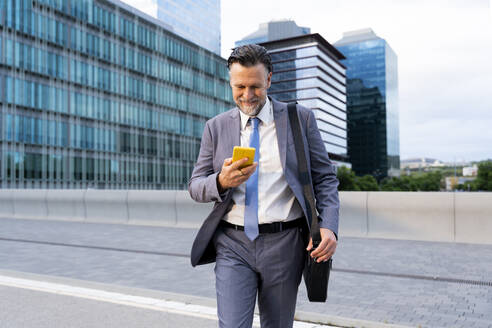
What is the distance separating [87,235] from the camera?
11945mm

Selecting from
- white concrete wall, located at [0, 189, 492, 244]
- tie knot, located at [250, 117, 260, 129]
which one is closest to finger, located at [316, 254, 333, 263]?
tie knot, located at [250, 117, 260, 129]

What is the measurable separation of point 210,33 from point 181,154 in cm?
6398

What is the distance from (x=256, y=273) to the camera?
2307 millimetres

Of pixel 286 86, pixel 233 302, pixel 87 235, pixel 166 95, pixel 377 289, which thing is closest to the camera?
pixel 233 302

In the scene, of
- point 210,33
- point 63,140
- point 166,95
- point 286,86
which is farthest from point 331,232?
point 210,33

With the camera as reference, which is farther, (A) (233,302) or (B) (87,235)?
(B) (87,235)

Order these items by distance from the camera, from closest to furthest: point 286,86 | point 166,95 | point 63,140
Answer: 1. point 63,140
2. point 166,95
3. point 286,86

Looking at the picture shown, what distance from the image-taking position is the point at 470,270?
7242mm

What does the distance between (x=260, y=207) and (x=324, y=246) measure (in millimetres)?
344

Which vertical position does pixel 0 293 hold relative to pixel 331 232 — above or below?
below

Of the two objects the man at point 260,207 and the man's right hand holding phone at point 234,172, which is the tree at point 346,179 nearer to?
the man at point 260,207

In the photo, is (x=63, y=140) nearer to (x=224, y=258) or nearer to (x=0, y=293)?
(x=0, y=293)

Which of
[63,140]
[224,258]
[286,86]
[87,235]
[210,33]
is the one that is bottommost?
[87,235]

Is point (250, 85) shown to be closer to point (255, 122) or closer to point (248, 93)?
point (248, 93)
